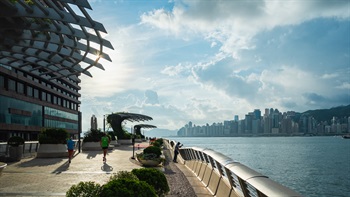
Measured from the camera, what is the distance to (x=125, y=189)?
679 centimetres

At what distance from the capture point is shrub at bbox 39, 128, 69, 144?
27688mm

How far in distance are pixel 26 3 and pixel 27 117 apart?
6191cm

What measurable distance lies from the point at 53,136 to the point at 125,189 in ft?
75.2

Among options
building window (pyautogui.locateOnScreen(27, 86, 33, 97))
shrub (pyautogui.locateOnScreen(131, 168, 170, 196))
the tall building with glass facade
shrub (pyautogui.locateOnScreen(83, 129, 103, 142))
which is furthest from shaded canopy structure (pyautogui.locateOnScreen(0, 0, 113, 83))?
building window (pyautogui.locateOnScreen(27, 86, 33, 97))

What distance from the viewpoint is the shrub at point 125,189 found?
6.75 metres

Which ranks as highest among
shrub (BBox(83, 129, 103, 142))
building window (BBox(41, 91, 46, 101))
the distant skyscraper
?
building window (BBox(41, 91, 46, 101))

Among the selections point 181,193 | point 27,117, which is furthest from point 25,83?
point 181,193

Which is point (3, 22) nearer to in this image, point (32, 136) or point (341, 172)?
point (341, 172)

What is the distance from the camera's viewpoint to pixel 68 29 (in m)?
15.7

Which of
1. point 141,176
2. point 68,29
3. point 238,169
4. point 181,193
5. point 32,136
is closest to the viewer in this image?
point 238,169

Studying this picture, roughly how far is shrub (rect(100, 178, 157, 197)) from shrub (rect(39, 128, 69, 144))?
2216 cm

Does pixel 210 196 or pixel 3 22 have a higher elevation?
pixel 3 22

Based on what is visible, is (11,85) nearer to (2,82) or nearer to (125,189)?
(2,82)

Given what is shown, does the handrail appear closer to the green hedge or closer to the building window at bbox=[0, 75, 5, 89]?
the green hedge
